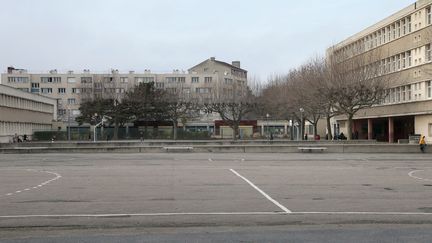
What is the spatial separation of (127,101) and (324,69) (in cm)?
3932

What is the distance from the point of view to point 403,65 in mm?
60594

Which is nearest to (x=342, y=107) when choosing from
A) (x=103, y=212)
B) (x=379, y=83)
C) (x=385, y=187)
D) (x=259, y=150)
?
(x=379, y=83)

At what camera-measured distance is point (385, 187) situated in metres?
17.8

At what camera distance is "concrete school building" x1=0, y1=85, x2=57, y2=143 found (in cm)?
7394

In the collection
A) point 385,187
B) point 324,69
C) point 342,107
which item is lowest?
point 385,187

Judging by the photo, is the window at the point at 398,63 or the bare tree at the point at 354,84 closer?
the bare tree at the point at 354,84

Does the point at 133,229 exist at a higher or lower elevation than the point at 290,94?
lower

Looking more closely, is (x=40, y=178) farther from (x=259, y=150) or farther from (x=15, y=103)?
(x=15, y=103)

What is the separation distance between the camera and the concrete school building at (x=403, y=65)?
55.4 m

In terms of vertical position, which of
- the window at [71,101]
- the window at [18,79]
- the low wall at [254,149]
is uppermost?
the window at [18,79]

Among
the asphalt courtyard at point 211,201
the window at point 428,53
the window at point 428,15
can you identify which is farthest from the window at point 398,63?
the asphalt courtyard at point 211,201

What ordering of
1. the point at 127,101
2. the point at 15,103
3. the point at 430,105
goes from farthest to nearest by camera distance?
the point at 127,101 → the point at 15,103 → the point at 430,105

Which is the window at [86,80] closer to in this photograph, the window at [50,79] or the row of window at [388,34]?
the window at [50,79]

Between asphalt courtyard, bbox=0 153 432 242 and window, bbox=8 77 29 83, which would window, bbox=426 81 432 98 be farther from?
window, bbox=8 77 29 83
